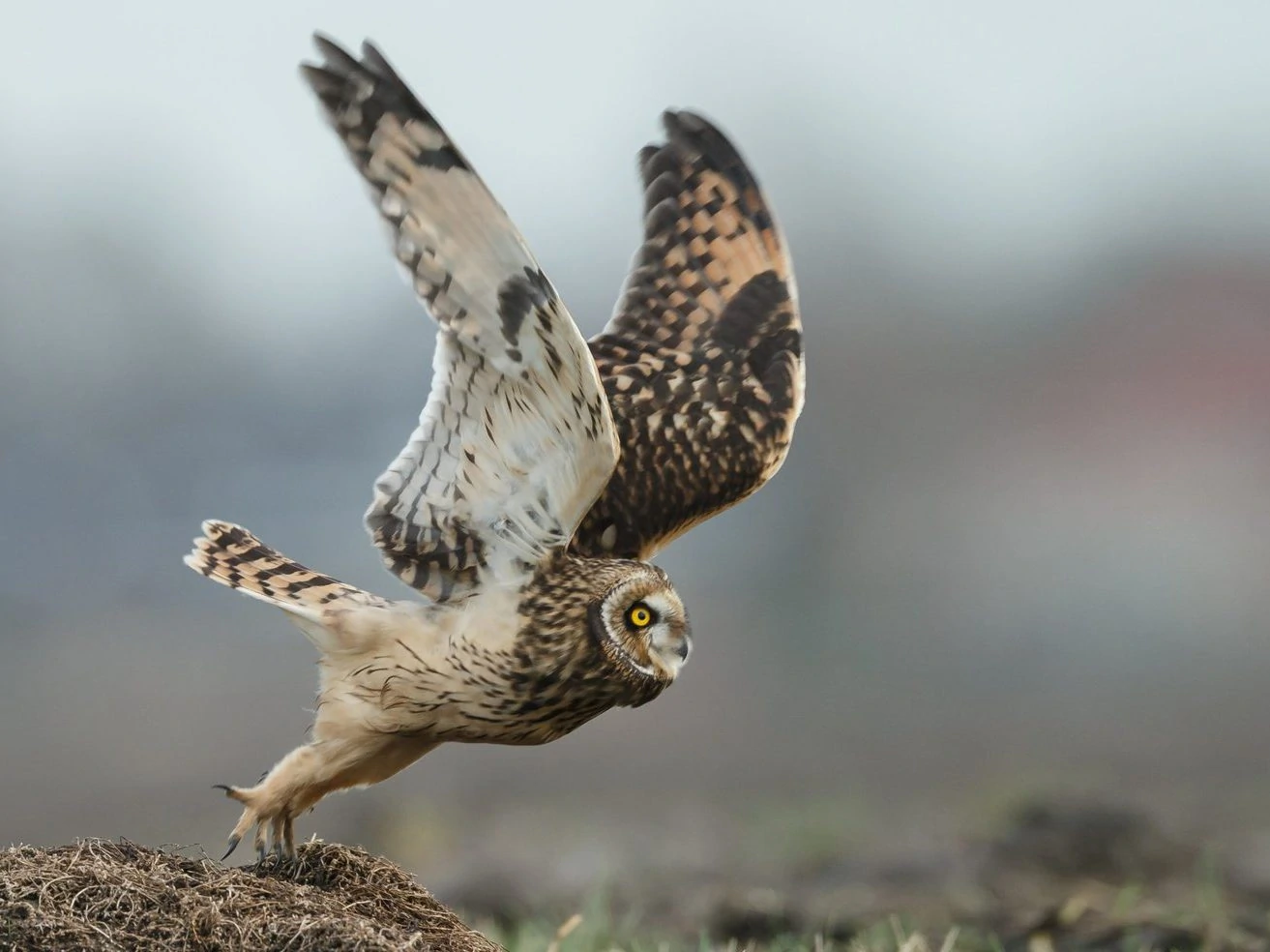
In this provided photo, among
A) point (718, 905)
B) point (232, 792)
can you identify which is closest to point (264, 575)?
point (232, 792)

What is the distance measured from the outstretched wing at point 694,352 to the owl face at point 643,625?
26 cm

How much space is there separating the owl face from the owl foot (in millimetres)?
696

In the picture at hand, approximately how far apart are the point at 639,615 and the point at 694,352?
30.8 inches

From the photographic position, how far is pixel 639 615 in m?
2.47

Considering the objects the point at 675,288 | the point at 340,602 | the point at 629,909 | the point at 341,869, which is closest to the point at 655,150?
the point at 675,288

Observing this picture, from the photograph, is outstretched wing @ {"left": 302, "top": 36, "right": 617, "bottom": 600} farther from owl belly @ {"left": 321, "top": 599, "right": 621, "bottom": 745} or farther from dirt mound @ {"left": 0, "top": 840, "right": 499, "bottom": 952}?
dirt mound @ {"left": 0, "top": 840, "right": 499, "bottom": 952}

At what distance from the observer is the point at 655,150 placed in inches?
123

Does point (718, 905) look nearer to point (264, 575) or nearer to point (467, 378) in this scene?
point (264, 575)

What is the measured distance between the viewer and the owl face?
244cm

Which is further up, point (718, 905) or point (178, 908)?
point (178, 908)

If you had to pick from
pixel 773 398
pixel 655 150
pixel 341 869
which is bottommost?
pixel 341 869

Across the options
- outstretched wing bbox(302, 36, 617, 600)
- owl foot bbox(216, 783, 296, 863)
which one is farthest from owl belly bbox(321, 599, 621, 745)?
owl foot bbox(216, 783, 296, 863)

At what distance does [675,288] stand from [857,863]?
2.24m

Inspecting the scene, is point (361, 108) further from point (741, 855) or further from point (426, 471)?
point (741, 855)
